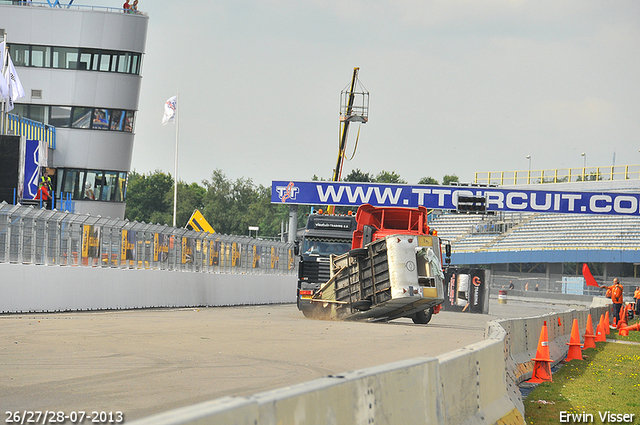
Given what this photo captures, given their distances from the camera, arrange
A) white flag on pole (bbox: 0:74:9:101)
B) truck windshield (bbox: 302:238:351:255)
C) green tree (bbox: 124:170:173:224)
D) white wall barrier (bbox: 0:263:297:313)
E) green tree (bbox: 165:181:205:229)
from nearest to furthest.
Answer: white wall barrier (bbox: 0:263:297:313)
truck windshield (bbox: 302:238:351:255)
white flag on pole (bbox: 0:74:9:101)
green tree (bbox: 165:181:205:229)
green tree (bbox: 124:170:173:224)

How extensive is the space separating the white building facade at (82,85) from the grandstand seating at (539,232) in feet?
121

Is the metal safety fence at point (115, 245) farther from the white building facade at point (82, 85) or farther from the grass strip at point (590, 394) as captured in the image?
the white building facade at point (82, 85)

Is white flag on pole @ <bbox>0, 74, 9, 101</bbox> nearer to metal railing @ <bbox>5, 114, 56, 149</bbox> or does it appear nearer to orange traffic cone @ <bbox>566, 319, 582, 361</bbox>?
metal railing @ <bbox>5, 114, 56, 149</bbox>

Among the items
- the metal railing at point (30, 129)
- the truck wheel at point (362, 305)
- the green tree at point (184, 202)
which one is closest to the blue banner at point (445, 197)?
the metal railing at point (30, 129)

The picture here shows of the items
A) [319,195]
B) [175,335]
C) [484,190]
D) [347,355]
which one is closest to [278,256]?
[319,195]

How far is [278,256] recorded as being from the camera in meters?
39.8

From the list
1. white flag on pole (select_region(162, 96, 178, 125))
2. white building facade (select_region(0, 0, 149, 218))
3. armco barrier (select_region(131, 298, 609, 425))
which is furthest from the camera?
white flag on pole (select_region(162, 96, 178, 125))

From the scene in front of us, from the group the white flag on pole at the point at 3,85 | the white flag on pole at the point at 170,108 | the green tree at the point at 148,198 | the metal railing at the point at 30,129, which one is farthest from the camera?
the green tree at the point at 148,198

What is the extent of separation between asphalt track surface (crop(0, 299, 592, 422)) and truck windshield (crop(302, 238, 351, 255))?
500 cm

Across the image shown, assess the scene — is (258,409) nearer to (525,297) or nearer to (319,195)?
(319,195)

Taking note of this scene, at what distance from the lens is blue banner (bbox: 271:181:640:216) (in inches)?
1969

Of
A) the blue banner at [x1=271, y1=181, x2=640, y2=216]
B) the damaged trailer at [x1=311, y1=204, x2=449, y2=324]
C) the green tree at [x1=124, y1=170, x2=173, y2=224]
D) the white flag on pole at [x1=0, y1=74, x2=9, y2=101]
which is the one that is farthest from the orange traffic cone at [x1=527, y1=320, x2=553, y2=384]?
the green tree at [x1=124, y1=170, x2=173, y2=224]

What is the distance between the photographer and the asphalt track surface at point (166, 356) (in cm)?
827

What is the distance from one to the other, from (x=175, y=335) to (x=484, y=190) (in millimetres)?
36227
